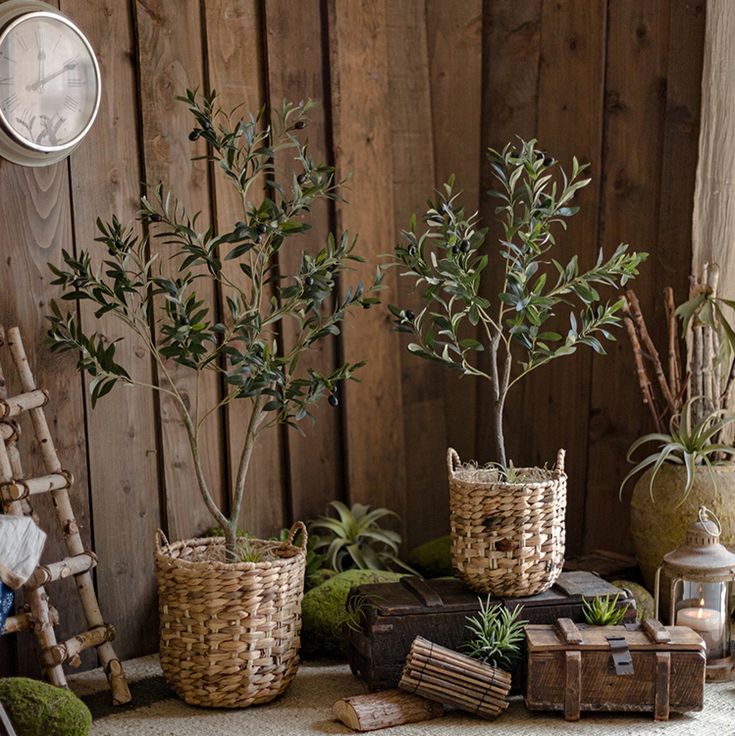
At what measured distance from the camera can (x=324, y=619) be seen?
2.75 m

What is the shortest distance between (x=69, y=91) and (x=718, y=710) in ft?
6.71

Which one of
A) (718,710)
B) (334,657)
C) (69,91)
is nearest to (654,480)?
(718,710)

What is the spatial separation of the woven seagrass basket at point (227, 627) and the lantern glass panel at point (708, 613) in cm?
92

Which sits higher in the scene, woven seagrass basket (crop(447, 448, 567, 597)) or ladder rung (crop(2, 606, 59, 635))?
woven seagrass basket (crop(447, 448, 567, 597))

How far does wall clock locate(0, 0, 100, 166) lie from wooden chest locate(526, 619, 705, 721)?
1.58 metres

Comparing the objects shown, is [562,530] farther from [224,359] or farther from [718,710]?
[224,359]

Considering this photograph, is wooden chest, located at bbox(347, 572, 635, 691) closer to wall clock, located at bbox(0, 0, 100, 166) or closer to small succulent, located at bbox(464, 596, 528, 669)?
small succulent, located at bbox(464, 596, 528, 669)

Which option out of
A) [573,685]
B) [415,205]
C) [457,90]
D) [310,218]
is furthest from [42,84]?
[573,685]

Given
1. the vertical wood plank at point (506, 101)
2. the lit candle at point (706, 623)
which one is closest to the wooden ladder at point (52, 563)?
the lit candle at point (706, 623)

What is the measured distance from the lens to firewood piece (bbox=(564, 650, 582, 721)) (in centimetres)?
232

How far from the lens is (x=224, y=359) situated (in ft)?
9.64

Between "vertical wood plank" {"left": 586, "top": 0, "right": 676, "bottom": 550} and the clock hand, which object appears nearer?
the clock hand

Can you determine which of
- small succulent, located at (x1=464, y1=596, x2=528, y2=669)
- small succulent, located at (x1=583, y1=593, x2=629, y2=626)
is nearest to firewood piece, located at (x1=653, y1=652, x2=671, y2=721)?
small succulent, located at (x1=583, y1=593, x2=629, y2=626)

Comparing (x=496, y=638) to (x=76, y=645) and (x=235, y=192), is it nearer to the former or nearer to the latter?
(x=76, y=645)
